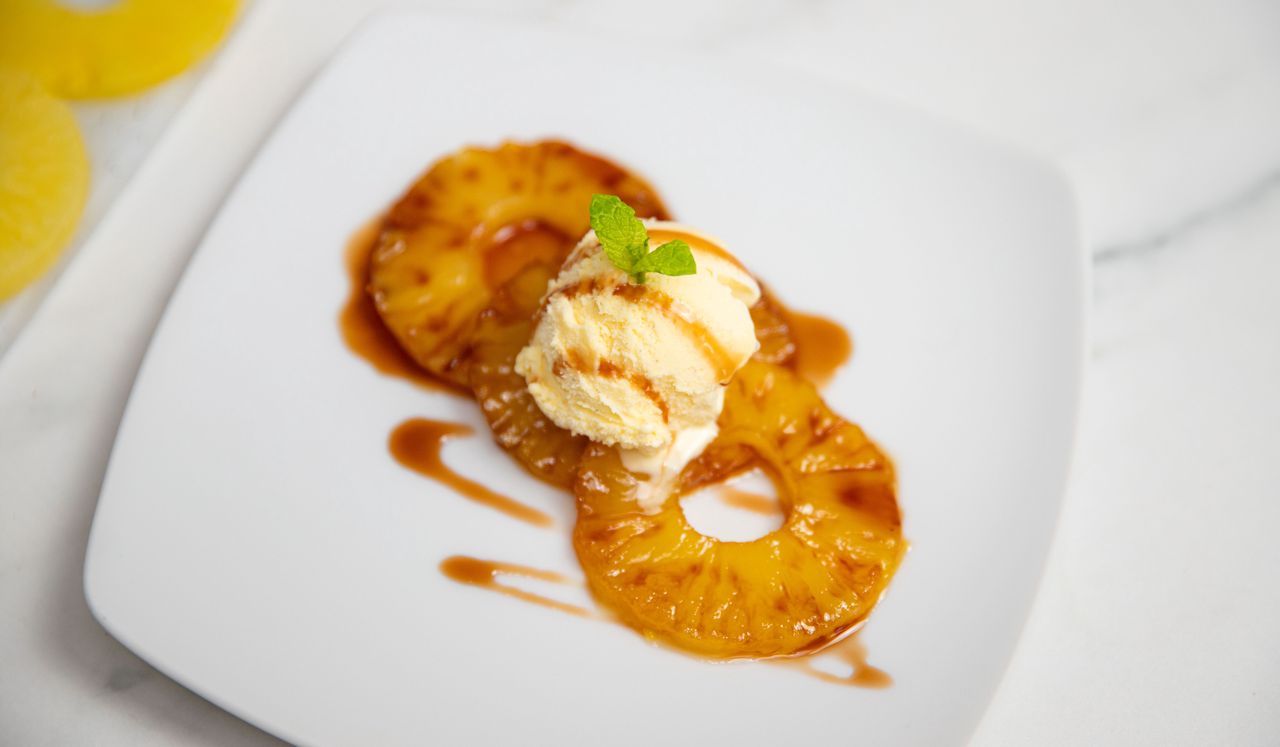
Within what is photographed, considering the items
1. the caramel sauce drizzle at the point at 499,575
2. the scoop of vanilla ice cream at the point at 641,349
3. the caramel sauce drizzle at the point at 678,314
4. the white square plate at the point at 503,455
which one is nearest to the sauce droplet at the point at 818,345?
the white square plate at the point at 503,455

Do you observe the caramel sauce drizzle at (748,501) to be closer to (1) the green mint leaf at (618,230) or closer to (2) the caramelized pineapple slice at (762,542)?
(2) the caramelized pineapple slice at (762,542)

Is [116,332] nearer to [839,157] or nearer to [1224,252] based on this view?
[839,157]

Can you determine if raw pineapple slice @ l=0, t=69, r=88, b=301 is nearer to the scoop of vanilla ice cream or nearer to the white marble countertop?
the white marble countertop

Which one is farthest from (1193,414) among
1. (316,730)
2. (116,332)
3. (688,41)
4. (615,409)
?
(116,332)

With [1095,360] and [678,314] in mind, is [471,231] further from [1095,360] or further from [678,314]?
[1095,360]

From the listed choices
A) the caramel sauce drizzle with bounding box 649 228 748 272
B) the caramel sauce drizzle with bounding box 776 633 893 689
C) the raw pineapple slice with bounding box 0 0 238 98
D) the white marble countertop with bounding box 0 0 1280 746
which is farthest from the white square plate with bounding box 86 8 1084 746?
the raw pineapple slice with bounding box 0 0 238 98

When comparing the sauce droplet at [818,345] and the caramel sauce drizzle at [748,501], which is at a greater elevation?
the sauce droplet at [818,345]

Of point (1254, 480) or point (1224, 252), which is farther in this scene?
point (1224, 252)

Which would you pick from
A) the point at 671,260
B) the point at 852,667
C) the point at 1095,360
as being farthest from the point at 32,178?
the point at 1095,360
